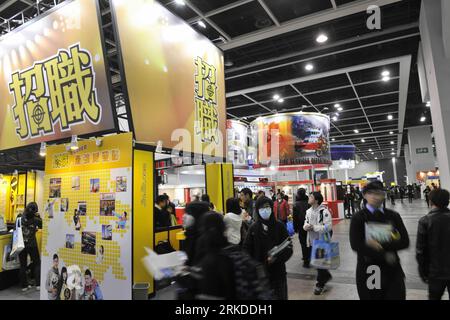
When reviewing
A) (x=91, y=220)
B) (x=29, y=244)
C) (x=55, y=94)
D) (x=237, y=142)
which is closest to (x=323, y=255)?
(x=91, y=220)

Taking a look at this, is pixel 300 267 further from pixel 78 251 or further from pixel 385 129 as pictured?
pixel 385 129

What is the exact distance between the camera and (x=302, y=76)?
1011cm

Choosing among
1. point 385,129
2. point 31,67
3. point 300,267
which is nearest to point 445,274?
point 300,267

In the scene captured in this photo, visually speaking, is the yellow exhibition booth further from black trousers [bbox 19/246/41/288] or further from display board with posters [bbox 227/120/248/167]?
display board with posters [bbox 227/120/248/167]

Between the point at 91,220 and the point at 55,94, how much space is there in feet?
6.84

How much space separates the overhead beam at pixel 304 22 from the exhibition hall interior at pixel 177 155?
0.10 feet

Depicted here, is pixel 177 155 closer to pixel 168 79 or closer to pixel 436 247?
pixel 168 79

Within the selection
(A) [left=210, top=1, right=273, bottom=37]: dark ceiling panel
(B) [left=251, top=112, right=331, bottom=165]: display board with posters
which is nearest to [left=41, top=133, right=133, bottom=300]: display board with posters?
(A) [left=210, top=1, right=273, bottom=37]: dark ceiling panel

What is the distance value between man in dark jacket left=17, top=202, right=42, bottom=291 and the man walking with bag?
15.9 ft

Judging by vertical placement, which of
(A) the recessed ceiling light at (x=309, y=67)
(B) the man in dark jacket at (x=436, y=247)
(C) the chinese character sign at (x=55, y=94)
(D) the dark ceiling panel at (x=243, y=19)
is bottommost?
(B) the man in dark jacket at (x=436, y=247)

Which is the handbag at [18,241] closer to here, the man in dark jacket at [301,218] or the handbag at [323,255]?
the handbag at [323,255]

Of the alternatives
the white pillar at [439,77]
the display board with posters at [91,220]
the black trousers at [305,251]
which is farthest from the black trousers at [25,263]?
the white pillar at [439,77]

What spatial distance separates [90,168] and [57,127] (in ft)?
3.28

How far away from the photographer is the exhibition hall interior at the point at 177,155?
2518mm
